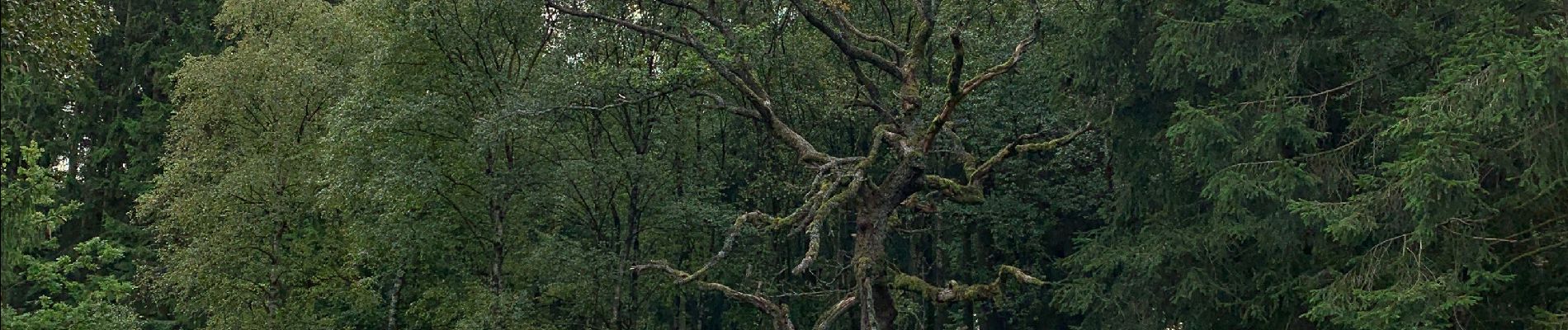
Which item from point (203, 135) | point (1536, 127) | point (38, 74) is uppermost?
point (203, 135)

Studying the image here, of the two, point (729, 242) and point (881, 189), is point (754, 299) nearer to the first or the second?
point (729, 242)

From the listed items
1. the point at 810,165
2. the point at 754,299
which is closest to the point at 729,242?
the point at 754,299

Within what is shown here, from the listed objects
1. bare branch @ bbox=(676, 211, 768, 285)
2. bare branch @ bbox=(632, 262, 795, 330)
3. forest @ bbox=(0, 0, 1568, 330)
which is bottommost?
bare branch @ bbox=(632, 262, 795, 330)

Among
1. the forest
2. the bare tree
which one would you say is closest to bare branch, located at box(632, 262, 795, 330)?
the bare tree

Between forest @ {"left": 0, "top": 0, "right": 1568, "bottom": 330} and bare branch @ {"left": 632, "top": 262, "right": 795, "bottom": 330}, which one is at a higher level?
forest @ {"left": 0, "top": 0, "right": 1568, "bottom": 330}

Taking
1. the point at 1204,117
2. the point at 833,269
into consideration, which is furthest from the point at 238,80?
the point at 1204,117

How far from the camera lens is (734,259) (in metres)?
25.2

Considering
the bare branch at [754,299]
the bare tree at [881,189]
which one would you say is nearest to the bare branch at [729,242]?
the bare tree at [881,189]

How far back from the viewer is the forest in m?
15.4

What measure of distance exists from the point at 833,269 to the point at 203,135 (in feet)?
36.6

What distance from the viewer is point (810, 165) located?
53.4 ft

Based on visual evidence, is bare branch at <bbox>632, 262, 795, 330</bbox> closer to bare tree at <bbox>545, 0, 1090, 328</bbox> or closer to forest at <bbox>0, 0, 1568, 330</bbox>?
bare tree at <bbox>545, 0, 1090, 328</bbox>

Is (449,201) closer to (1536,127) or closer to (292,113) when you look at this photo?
(292,113)

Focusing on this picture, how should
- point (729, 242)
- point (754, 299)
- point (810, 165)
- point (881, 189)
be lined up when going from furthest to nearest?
point (810, 165), point (881, 189), point (754, 299), point (729, 242)
